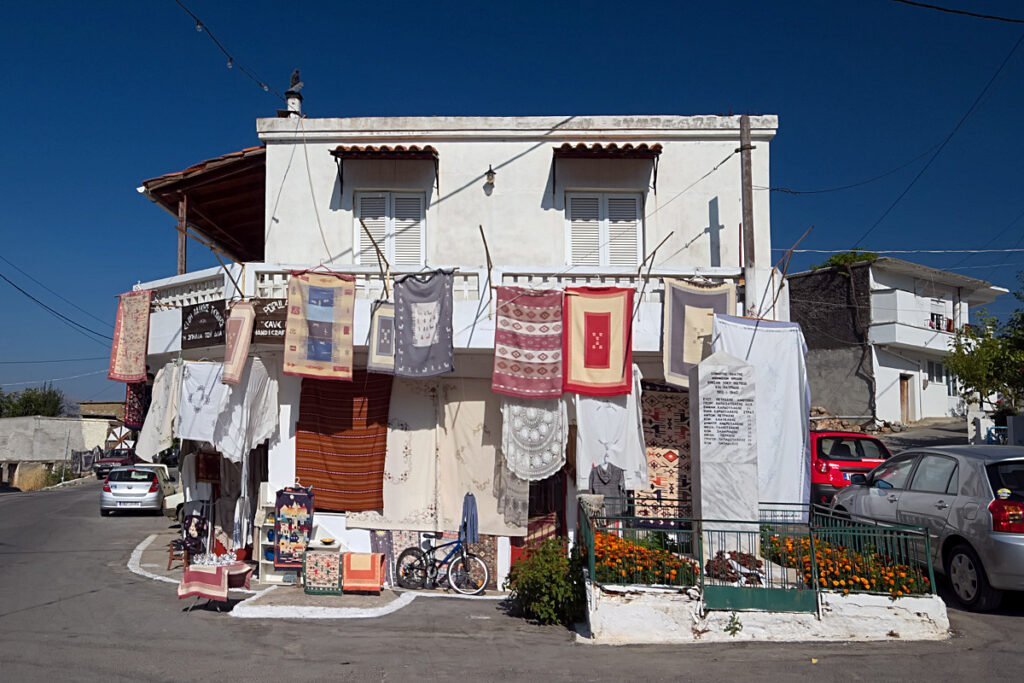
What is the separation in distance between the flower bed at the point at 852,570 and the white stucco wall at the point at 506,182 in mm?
6420

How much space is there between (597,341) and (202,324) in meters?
6.25

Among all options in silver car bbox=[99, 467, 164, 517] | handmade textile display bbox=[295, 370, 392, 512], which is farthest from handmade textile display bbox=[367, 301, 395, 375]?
silver car bbox=[99, 467, 164, 517]

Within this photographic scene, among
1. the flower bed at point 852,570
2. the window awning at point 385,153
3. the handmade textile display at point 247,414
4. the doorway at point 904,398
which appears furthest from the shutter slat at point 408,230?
the doorway at point 904,398

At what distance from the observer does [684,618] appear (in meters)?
8.20

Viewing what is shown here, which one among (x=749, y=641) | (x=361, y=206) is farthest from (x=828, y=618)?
(x=361, y=206)

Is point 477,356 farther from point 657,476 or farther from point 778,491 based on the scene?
point 778,491

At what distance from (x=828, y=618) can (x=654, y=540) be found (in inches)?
74.9

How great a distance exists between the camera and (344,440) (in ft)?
39.6

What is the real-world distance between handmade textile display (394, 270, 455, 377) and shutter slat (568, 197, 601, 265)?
3227mm

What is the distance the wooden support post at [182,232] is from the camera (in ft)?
51.2

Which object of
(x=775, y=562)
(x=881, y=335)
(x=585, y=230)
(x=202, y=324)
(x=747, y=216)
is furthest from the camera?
(x=881, y=335)

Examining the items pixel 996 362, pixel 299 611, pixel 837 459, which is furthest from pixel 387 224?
pixel 996 362

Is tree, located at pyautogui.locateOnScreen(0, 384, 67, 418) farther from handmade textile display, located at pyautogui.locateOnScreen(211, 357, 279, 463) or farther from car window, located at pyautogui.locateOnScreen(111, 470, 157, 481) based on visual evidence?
handmade textile display, located at pyautogui.locateOnScreen(211, 357, 279, 463)

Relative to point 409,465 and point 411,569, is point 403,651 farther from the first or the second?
point 409,465
